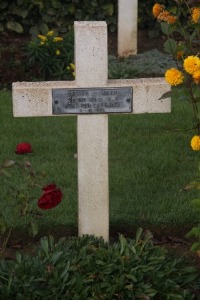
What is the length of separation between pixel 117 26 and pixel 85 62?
6.42m

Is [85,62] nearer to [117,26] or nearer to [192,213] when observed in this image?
[192,213]

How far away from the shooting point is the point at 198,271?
5.04m

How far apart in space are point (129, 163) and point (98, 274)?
2116mm

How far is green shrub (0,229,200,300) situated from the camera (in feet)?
14.7

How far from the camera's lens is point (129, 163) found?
6.67 meters

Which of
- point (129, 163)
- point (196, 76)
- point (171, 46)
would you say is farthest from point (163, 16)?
point (129, 163)

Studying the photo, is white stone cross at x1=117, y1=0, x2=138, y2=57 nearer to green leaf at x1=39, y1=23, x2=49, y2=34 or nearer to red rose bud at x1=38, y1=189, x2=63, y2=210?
green leaf at x1=39, y1=23, x2=49, y2=34

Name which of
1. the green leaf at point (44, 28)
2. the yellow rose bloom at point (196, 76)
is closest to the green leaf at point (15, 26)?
the green leaf at point (44, 28)

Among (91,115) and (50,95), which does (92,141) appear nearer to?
(91,115)

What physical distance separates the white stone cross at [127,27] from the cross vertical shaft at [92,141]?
535 cm

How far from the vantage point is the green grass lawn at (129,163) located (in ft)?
18.5

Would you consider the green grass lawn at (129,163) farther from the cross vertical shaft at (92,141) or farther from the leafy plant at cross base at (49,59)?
the leafy plant at cross base at (49,59)

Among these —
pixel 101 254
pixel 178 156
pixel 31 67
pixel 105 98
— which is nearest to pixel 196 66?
pixel 105 98

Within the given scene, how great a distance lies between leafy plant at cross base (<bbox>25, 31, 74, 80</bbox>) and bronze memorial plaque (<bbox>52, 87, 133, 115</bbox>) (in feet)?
14.7
